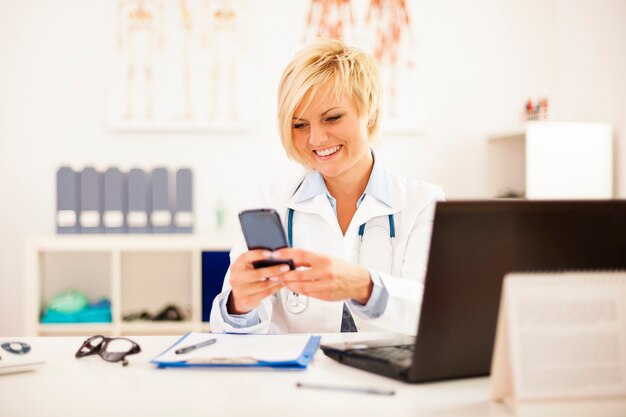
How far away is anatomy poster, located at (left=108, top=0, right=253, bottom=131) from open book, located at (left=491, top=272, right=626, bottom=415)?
284 cm

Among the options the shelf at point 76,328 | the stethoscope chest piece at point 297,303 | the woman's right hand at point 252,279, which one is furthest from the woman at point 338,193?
the shelf at point 76,328

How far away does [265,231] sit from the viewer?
46.4 inches

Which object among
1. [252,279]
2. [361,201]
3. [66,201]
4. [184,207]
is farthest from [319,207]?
[66,201]

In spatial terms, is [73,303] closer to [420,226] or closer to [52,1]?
[52,1]

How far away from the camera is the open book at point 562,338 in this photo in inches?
34.9

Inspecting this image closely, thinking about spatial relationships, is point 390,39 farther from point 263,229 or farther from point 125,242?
point 263,229

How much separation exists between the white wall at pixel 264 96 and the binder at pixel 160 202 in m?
0.36

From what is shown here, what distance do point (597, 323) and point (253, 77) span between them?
297 cm

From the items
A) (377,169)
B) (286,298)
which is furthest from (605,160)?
(286,298)

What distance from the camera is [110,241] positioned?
312 centimetres

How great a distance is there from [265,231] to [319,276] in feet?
0.45

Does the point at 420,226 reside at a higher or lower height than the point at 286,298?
higher

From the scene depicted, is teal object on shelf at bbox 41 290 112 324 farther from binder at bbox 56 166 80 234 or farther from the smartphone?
the smartphone

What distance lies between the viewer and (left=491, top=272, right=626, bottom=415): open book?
888mm
